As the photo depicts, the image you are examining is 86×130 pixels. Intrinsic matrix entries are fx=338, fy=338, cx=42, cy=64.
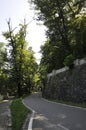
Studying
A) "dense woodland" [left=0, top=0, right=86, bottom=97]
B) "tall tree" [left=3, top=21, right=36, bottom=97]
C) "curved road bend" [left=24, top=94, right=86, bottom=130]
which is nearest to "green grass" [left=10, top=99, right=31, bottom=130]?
"curved road bend" [left=24, top=94, right=86, bottom=130]

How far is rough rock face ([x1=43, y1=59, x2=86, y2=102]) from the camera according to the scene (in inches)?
1132

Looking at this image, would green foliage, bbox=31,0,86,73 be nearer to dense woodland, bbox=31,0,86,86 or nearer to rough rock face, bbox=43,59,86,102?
dense woodland, bbox=31,0,86,86

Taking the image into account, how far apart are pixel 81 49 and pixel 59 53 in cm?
1360

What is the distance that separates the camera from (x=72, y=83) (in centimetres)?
3284

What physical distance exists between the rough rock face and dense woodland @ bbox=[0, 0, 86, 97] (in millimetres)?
1486

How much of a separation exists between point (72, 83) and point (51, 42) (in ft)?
67.4

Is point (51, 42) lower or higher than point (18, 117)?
higher

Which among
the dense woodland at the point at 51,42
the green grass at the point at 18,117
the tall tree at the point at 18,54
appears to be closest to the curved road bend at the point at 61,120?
the green grass at the point at 18,117

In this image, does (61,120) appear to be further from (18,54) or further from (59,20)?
(18,54)

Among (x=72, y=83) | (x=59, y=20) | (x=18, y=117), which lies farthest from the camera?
(x=59, y=20)

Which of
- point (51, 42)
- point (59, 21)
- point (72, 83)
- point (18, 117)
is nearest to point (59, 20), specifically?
point (59, 21)

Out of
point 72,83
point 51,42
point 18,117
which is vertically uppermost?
point 51,42

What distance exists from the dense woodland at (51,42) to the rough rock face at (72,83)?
149cm

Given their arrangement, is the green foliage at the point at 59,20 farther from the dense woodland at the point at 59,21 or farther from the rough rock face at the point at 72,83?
the rough rock face at the point at 72,83
